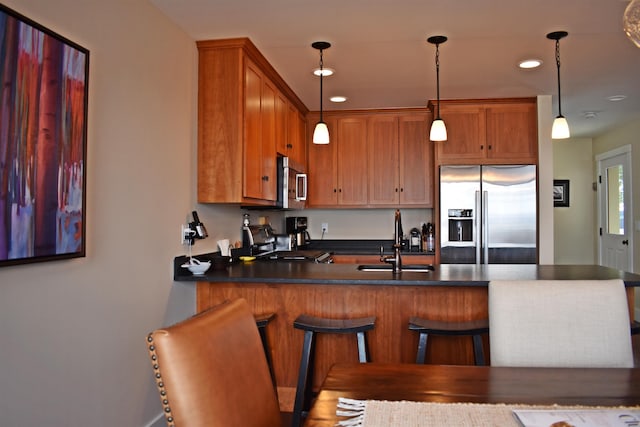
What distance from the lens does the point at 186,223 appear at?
293 centimetres

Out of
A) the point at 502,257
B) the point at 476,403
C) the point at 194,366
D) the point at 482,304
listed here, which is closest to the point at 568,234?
the point at 502,257

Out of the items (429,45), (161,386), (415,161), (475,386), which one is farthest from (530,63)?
(161,386)

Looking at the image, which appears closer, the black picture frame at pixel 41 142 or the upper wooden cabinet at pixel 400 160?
the black picture frame at pixel 41 142

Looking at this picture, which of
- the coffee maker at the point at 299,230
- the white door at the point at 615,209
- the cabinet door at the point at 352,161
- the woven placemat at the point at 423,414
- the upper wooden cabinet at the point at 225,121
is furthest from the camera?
the white door at the point at 615,209

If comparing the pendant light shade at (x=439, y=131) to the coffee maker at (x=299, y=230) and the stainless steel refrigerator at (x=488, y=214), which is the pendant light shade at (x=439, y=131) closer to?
the stainless steel refrigerator at (x=488, y=214)

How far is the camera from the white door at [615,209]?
5777mm

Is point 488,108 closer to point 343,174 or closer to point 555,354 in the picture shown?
point 343,174

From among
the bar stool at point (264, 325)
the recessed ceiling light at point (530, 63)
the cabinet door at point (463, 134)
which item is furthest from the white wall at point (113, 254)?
the cabinet door at point (463, 134)

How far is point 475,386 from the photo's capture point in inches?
51.6

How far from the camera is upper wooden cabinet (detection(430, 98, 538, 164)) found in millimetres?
4531

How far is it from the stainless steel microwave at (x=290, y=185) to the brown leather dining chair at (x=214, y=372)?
266cm

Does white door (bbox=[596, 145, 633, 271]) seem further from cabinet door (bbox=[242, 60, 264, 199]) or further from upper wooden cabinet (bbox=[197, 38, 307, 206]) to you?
Answer: upper wooden cabinet (bbox=[197, 38, 307, 206])

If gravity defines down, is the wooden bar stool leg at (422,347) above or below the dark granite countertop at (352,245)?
below

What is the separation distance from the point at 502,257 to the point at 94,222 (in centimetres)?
357
